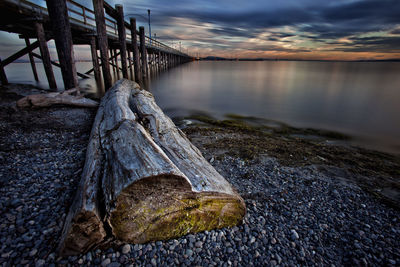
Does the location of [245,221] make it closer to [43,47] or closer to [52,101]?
[52,101]

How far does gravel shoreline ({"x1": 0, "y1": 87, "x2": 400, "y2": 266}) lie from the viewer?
6.06ft

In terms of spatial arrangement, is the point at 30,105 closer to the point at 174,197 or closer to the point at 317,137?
the point at 174,197

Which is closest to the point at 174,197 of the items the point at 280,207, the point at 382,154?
the point at 280,207

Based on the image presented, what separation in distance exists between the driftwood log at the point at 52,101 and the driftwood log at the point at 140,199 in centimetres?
498

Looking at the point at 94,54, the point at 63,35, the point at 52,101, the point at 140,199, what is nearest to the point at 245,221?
the point at 140,199

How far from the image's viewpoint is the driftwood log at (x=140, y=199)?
175 cm

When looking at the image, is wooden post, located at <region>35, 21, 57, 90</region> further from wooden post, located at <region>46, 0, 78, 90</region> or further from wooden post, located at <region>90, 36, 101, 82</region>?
wooden post, located at <region>90, 36, 101, 82</region>

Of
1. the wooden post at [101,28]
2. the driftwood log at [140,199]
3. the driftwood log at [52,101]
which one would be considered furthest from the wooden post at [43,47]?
the driftwood log at [140,199]

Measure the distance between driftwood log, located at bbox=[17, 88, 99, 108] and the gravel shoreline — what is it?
2.17 metres

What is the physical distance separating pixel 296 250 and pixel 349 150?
497 cm

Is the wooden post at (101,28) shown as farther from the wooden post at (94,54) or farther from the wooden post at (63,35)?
the wooden post at (94,54)

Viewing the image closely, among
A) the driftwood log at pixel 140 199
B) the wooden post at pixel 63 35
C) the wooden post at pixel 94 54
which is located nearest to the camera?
the driftwood log at pixel 140 199

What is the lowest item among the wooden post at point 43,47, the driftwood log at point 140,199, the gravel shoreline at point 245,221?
the gravel shoreline at point 245,221

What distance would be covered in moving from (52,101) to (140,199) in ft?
20.1
